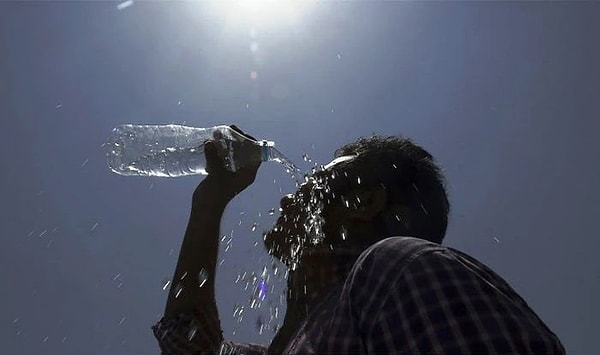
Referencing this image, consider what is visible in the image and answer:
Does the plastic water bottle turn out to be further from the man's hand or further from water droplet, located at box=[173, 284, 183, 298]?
water droplet, located at box=[173, 284, 183, 298]

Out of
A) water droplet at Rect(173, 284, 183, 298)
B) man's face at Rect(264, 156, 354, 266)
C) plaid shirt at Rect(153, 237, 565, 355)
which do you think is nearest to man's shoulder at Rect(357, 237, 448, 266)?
plaid shirt at Rect(153, 237, 565, 355)

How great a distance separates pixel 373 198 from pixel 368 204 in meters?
0.04

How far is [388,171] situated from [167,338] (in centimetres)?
158

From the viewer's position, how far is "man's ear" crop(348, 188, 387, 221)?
2.66 meters

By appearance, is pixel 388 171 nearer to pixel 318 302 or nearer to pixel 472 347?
pixel 318 302

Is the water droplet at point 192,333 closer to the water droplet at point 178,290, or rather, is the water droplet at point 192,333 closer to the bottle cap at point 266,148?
the water droplet at point 178,290

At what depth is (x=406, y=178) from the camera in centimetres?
281

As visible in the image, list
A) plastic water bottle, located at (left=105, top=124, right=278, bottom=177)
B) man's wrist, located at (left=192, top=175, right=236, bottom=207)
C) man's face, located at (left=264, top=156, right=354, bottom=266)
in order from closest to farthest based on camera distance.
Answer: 1. man's face, located at (left=264, top=156, right=354, bottom=266)
2. man's wrist, located at (left=192, top=175, right=236, bottom=207)
3. plastic water bottle, located at (left=105, top=124, right=278, bottom=177)

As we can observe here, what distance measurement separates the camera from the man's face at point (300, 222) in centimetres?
288

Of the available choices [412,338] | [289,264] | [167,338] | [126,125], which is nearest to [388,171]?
[289,264]

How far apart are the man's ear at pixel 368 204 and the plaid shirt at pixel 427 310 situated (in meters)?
0.86

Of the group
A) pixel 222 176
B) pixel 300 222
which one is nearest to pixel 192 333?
pixel 300 222

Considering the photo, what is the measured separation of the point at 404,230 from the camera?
8.41ft

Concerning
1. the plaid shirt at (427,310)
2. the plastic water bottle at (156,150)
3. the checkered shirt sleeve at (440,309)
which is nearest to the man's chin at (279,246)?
the plaid shirt at (427,310)
